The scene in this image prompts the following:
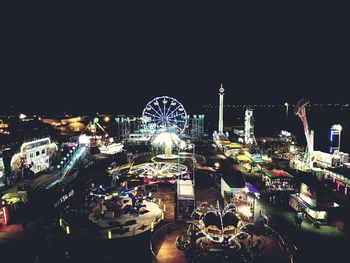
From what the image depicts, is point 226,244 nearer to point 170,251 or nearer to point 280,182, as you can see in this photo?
point 170,251

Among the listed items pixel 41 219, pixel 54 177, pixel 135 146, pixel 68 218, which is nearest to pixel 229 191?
pixel 68 218

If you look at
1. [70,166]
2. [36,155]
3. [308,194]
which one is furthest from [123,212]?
[36,155]

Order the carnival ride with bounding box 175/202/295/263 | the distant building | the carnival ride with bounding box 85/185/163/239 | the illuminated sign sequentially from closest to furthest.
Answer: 1. the carnival ride with bounding box 175/202/295/263
2. the carnival ride with bounding box 85/185/163/239
3. the illuminated sign
4. the distant building

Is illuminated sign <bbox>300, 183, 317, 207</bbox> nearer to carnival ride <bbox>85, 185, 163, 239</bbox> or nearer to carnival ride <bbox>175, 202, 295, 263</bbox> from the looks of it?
carnival ride <bbox>175, 202, 295, 263</bbox>

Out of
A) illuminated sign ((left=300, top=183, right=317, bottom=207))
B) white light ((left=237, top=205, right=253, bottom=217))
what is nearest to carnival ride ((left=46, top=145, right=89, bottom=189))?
white light ((left=237, top=205, right=253, bottom=217))

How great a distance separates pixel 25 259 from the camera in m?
13.0

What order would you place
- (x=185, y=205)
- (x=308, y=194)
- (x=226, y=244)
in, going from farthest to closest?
(x=308, y=194) < (x=185, y=205) < (x=226, y=244)

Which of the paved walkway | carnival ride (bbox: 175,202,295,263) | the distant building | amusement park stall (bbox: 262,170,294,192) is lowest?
the paved walkway

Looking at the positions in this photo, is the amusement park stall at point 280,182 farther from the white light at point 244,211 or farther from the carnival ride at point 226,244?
the carnival ride at point 226,244

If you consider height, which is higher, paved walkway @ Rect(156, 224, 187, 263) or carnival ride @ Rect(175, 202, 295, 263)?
carnival ride @ Rect(175, 202, 295, 263)

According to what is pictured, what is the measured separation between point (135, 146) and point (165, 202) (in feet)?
77.3

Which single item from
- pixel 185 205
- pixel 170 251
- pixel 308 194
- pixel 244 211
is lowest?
pixel 170 251

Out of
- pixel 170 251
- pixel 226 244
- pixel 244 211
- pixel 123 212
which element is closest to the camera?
pixel 226 244

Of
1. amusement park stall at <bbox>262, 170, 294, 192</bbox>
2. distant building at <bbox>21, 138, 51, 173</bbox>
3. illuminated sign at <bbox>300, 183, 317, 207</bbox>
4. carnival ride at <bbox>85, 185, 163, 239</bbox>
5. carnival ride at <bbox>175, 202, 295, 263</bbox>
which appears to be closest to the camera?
carnival ride at <bbox>175, 202, 295, 263</bbox>
